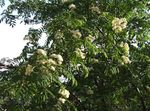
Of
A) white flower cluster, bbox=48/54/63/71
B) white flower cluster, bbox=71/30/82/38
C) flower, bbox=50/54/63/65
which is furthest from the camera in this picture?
white flower cluster, bbox=71/30/82/38

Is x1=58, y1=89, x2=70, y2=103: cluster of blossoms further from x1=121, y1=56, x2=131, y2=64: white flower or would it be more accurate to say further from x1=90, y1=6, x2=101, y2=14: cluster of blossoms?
x1=90, y1=6, x2=101, y2=14: cluster of blossoms

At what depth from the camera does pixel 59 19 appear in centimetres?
698

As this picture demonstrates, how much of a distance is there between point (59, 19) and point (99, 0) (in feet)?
5.23

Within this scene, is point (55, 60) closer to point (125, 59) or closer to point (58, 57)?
point (58, 57)

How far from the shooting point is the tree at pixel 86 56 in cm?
640

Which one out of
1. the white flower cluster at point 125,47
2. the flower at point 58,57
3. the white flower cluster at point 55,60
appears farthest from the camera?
the white flower cluster at point 125,47

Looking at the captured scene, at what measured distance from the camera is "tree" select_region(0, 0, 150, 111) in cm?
640

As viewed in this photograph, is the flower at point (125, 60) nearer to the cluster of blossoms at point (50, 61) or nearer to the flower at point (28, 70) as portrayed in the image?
the cluster of blossoms at point (50, 61)

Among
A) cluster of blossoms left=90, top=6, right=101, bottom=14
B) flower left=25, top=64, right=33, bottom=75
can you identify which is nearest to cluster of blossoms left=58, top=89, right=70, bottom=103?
flower left=25, top=64, right=33, bottom=75

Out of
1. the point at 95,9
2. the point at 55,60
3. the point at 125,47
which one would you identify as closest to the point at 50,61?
the point at 55,60

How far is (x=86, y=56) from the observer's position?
320 inches

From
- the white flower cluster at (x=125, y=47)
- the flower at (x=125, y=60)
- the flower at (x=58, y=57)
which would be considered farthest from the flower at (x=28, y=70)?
the flower at (x=125, y=60)

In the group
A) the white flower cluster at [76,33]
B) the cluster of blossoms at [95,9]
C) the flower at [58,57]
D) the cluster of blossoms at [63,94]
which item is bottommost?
the cluster of blossoms at [63,94]

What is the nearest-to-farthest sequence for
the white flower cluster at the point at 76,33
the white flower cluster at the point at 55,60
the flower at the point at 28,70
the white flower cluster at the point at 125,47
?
the flower at the point at 28,70, the white flower cluster at the point at 55,60, the white flower cluster at the point at 76,33, the white flower cluster at the point at 125,47
